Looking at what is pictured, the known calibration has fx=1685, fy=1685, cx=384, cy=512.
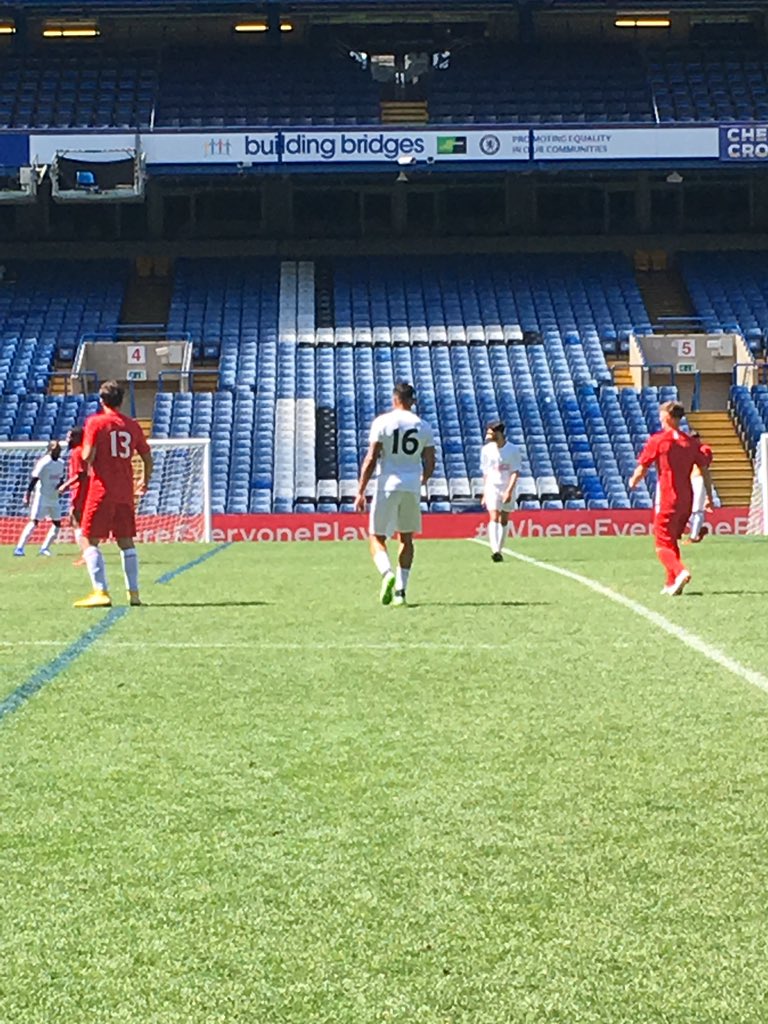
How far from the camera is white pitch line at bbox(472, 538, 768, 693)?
907cm

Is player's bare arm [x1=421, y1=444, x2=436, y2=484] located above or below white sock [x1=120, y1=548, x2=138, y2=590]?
above

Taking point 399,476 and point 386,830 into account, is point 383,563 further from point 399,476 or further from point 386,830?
point 386,830

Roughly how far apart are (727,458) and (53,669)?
96.9 ft

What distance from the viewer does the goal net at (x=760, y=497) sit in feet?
104

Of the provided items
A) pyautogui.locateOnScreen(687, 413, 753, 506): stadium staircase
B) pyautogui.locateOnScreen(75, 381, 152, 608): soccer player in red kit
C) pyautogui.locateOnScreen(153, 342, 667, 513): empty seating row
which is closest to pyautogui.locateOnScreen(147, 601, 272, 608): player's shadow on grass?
pyautogui.locateOnScreen(75, 381, 152, 608): soccer player in red kit

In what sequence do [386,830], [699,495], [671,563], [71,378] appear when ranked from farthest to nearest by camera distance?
[71,378] < [699,495] < [671,563] < [386,830]

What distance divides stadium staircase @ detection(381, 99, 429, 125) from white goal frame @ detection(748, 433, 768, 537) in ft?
50.5

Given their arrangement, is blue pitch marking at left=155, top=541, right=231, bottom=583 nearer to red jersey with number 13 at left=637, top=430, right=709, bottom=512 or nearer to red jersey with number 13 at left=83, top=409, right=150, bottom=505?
red jersey with number 13 at left=83, top=409, right=150, bottom=505

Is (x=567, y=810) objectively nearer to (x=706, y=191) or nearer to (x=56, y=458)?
(x=56, y=458)

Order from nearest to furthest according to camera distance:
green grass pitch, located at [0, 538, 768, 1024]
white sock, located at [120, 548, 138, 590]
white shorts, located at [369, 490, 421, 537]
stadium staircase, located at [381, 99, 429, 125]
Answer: green grass pitch, located at [0, 538, 768, 1024] → white sock, located at [120, 548, 138, 590] → white shorts, located at [369, 490, 421, 537] → stadium staircase, located at [381, 99, 429, 125]

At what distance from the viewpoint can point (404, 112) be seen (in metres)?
44.7

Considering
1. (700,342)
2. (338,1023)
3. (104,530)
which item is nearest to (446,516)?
(700,342)

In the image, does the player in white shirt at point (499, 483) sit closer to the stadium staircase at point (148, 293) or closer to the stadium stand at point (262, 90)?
the stadium staircase at point (148, 293)

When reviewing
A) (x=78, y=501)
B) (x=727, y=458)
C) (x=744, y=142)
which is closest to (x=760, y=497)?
(x=727, y=458)
